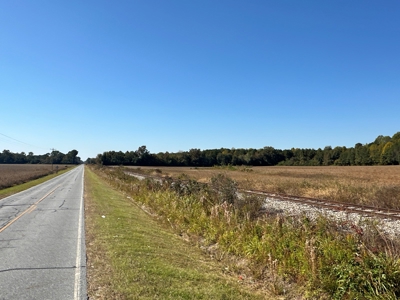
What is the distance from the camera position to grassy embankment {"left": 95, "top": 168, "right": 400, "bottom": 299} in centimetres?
566

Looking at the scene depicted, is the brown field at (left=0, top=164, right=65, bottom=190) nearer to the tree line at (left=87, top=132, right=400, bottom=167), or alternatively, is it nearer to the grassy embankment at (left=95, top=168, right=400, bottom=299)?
the grassy embankment at (left=95, top=168, right=400, bottom=299)

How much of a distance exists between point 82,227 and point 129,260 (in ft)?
18.2

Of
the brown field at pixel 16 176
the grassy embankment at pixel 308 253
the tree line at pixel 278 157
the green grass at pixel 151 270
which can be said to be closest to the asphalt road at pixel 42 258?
the green grass at pixel 151 270

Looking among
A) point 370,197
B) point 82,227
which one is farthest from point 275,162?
point 82,227

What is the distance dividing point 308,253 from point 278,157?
14700 cm

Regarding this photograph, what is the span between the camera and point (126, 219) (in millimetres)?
14516

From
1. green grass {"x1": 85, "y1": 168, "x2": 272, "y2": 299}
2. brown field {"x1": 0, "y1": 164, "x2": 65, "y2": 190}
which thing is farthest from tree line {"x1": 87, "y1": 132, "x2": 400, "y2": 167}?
green grass {"x1": 85, "y1": 168, "x2": 272, "y2": 299}

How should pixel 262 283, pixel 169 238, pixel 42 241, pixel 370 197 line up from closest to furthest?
1. pixel 262 283
2. pixel 42 241
3. pixel 169 238
4. pixel 370 197

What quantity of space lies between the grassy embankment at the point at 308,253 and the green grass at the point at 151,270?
0.96 metres

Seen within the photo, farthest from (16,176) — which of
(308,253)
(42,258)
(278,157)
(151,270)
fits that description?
(278,157)

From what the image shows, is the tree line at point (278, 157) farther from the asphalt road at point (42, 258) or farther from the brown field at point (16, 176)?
the asphalt road at point (42, 258)

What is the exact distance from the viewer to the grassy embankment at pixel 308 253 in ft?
18.6

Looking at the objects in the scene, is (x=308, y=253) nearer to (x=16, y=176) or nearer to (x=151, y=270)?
(x=151, y=270)

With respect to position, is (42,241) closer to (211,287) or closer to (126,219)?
(126,219)
